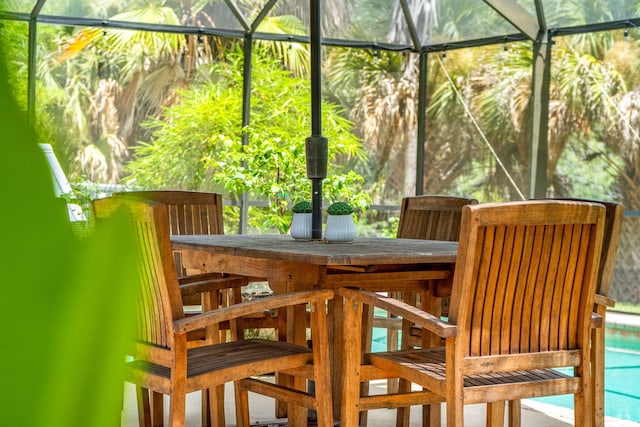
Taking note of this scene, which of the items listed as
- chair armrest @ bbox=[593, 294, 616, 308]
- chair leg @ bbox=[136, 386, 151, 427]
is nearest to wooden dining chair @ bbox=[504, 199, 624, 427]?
chair armrest @ bbox=[593, 294, 616, 308]

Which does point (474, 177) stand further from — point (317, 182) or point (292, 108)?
point (317, 182)

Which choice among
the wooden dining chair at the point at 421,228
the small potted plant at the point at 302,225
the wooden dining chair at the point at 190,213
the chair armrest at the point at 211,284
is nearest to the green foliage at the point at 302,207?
the small potted plant at the point at 302,225

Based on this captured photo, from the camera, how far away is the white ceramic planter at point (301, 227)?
3164mm

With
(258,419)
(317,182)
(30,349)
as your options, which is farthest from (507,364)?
(30,349)

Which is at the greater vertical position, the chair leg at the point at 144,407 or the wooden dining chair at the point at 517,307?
the wooden dining chair at the point at 517,307

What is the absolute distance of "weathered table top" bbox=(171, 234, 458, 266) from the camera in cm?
233

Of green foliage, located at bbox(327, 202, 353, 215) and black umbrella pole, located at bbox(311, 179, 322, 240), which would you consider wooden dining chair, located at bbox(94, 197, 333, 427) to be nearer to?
green foliage, located at bbox(327, 202, 353, 215)

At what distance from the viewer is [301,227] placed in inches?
125

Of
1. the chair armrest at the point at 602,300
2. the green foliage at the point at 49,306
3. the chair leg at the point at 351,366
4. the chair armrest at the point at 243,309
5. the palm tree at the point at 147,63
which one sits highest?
the palm tree at the point at 147,63

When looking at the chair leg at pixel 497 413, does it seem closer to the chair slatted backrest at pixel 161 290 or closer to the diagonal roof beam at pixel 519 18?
the chair slatted backrest at pixel 161 290

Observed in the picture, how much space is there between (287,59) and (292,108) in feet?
1.55

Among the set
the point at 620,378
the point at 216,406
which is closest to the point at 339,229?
the point at 216,406

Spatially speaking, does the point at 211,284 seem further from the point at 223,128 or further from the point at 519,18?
the point at 223,128

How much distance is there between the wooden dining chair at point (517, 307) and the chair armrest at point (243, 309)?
0.25 m
